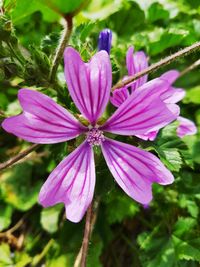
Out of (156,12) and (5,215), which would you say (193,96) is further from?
(5,215)

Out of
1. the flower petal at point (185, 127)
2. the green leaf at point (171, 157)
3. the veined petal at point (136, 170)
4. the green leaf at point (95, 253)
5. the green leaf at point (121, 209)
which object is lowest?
the green leaf at point (95, 253)

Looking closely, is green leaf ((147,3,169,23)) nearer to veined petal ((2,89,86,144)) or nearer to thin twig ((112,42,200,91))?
thin twig ((112,42,200,91))

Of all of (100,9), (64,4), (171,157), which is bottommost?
(171,157)

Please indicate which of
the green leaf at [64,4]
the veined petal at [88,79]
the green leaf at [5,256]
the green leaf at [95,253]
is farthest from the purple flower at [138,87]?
the green leaf at [5,256]

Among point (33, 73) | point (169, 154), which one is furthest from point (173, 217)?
point (33, 73)

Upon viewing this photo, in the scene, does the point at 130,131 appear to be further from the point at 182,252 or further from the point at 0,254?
the point at 0,254

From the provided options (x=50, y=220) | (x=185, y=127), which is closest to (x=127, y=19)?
(x=185, y=127)

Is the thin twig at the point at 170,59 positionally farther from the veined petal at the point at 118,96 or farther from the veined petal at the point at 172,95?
the veined petal at the point at 172,95
